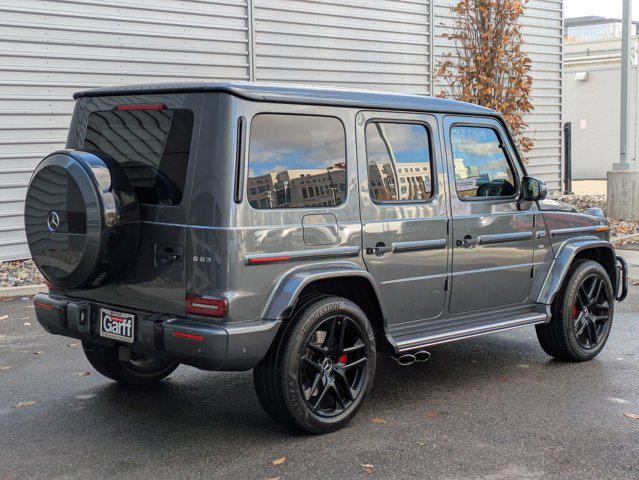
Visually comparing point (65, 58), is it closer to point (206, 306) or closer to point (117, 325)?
point (117, 325)

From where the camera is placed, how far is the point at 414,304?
17.4 ft

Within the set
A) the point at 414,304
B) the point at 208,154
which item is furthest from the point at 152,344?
the point at 414,304

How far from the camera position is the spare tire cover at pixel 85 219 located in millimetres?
4406

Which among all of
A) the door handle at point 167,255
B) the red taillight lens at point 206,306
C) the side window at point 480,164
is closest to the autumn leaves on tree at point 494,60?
the side window at point 480,164

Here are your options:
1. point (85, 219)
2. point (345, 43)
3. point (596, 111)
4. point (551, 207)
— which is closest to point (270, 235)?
point (85, 219)

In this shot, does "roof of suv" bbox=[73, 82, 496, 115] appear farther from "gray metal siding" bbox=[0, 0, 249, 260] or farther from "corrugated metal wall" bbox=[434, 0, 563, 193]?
"corrugated metal wall" bbox=[434, 0, 563, 193]

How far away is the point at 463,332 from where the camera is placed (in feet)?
18.0

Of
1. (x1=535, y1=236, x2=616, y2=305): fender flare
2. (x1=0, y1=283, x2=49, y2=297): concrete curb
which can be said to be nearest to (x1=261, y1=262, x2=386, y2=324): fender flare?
(x1=535, y1=236, x2=616, y2=305): fender flare

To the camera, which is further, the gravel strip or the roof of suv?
the gravel strip

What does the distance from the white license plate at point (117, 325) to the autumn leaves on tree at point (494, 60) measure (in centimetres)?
1050

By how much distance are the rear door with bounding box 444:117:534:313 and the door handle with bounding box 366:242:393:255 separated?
2.08 ft

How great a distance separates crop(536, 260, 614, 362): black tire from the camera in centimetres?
625

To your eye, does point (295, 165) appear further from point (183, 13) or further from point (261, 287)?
point (183, 13)

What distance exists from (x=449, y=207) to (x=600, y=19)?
41.0m
